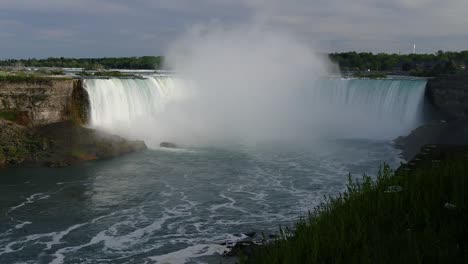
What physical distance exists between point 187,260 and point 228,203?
4642 millimetres

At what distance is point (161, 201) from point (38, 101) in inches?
447

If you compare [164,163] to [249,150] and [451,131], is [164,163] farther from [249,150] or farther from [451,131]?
[451,131]

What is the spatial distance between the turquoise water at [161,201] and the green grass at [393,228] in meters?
4.85

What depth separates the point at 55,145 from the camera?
70.4 feet

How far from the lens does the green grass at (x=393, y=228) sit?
411 centimetres

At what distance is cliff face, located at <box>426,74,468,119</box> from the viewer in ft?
102

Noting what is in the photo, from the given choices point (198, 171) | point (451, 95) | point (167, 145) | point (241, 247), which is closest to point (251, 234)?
point (241, 247)

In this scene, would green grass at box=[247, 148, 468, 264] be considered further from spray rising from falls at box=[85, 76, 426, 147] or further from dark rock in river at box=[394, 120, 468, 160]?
spray rising from falls at box=[85, 76, 426, 147]

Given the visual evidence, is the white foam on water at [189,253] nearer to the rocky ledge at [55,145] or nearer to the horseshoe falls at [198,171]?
the horseshoe falls at [198,171]

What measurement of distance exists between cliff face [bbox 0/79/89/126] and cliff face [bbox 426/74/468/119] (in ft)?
69.8

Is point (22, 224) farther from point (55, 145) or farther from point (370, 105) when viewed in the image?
point (370, 105)

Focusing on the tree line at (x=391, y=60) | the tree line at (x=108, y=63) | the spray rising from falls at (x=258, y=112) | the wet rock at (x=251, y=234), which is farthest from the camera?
the tree line at (x=108, y=63)

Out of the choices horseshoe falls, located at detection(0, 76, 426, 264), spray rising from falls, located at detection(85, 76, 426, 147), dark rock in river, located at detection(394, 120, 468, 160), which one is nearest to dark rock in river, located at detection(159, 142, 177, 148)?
horseshoe falls, located at detection(0, 76, 426, 264)

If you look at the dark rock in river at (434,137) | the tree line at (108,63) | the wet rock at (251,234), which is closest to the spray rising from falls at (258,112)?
the dark rock in river at (434,137)
